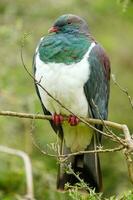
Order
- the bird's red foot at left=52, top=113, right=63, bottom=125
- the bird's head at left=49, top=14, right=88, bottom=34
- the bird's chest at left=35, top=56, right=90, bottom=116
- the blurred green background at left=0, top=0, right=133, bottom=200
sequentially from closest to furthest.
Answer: the bird's chest at left=35, top=56, right=90, bottom=116
the bird's red foot at left=52, top=113, right=63, bottom=125
the bird's head at left=49, top=14, right=88, bottom=34
the blurred green background at left=0, top=0, right=133, bottom=200

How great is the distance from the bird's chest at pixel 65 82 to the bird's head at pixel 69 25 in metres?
0.33

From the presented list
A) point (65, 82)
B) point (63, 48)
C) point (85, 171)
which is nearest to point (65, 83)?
point (65, 82)

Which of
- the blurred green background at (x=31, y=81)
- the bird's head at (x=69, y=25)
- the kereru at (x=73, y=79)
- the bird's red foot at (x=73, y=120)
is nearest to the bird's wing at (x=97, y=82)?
the kereru at (x=73, y=79)

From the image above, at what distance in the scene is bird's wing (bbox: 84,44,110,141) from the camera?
240 inches

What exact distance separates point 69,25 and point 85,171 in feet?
3.71

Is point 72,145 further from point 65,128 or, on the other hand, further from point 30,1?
point 30,1

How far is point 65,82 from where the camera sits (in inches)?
236

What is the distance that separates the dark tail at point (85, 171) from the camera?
634cm

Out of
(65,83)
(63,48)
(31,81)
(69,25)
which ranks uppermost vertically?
(31,81)

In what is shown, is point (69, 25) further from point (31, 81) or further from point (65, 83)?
point (31, 81)

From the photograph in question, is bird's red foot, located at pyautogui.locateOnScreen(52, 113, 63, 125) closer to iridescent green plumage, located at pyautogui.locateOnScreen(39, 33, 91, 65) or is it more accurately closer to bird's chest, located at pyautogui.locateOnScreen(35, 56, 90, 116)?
bird's chest, located at pyautogui.locateOnScreen(35, 56, 90, 116)

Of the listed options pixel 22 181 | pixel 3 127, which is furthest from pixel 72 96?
pixel 3 127

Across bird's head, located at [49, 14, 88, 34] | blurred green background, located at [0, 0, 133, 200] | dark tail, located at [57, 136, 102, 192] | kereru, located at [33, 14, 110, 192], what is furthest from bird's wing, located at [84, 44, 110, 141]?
blurred green background, located at [0, 0, 133, 200]

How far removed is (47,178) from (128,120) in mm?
2183
